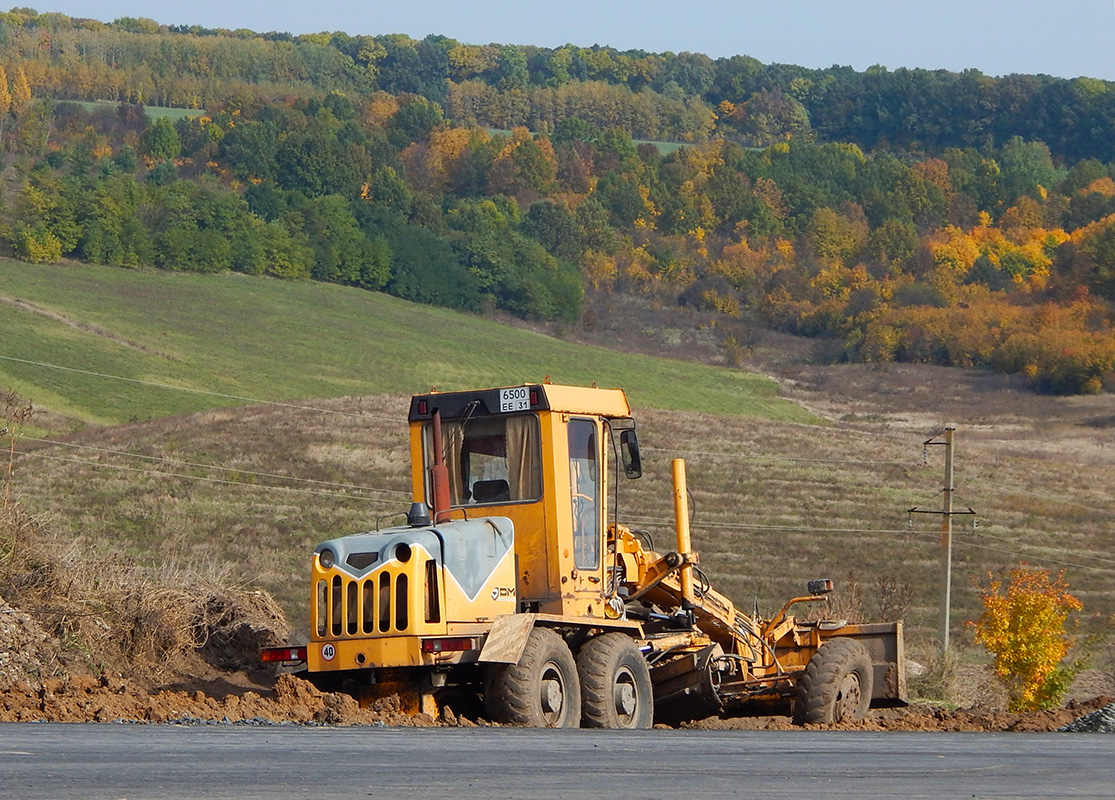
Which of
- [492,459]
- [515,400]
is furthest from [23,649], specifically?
[515,400]

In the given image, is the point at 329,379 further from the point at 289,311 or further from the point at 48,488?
the point at 48,488

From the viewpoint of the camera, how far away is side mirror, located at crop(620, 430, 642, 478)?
580 inches

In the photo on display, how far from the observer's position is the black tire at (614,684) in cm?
1386

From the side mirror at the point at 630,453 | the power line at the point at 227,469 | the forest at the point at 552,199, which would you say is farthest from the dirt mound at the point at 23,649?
the forest at the point at 552,199

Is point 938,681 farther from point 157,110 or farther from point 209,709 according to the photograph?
point 157,110

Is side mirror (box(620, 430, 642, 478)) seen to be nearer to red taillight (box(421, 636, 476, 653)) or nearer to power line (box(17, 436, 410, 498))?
red taillight (box(421, 636, 476, 653))

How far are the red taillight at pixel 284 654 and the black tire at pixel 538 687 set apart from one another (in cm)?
165

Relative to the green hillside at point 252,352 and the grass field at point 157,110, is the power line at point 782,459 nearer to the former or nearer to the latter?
the green hillside at point 252,352

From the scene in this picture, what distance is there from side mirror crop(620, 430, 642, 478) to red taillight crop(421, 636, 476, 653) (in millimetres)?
2696

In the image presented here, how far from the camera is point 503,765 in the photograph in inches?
372

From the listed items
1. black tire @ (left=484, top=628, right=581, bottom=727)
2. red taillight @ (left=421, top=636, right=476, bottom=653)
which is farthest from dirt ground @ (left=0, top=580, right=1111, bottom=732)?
red taillight @ (left=421, top=636, right=476, bottom=653)

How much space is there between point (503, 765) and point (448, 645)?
3467 millimetres

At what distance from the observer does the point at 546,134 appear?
176m

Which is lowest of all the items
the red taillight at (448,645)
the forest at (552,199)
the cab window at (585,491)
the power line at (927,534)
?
the power line at (927,534)
